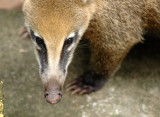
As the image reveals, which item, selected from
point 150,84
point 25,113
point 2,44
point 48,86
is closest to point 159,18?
point 150,84

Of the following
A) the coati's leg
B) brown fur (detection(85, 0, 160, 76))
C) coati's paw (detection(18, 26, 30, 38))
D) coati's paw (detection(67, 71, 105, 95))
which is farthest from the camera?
coati's paw (detection(18, 26, 30, 38))

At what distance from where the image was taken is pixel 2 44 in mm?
4410

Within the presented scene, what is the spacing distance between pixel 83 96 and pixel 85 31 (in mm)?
885

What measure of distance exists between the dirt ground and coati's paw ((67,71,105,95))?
7 centimetres

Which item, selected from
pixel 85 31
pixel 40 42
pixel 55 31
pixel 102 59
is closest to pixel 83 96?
pixel 102 59

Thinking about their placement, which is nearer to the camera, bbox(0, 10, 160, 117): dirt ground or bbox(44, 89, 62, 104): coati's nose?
bbox(44, 89, 62, 104): coati's nose

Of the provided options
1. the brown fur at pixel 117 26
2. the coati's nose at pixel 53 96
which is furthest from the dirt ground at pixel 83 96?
the coati's nose at pixel 53 96

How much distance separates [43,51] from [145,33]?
4.71 ft

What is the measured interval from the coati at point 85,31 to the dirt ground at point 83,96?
196 millimetres

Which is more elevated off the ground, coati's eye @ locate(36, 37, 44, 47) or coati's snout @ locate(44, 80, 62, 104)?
coati's eye @ locate(36, 37, 44, 47)

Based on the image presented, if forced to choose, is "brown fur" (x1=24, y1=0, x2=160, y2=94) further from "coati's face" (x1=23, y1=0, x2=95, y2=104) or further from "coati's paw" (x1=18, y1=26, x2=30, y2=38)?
"coati's paw" (x1=18, y1=26, x2=30, y2=38)

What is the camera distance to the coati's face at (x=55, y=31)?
2.81 meters

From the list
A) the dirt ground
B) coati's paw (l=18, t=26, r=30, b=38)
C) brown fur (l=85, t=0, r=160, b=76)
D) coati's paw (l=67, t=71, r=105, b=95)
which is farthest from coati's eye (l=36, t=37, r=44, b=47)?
coati's paw (l=18, t=26, r=30, b=38)

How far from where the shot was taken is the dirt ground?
359 centimetres
